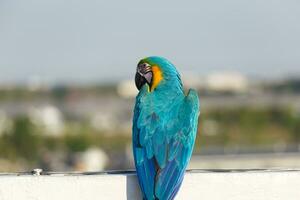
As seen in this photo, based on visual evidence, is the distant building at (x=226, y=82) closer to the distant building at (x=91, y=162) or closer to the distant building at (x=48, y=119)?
the distant building at (x=48, y=119)

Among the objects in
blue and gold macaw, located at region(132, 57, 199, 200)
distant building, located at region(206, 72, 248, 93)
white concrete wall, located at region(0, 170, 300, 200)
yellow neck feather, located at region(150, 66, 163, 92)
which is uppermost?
yellow neck feather, located at region(150, 66, 163, 92)

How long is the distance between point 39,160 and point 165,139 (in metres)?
49.7

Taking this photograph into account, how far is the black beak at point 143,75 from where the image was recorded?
6109 millimetres

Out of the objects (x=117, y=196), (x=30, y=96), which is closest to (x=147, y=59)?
(x=117, y=196)

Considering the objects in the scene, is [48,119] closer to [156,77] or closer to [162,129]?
[156,77]

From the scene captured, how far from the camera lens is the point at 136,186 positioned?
→ 17.6 feet

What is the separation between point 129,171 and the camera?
217 inches

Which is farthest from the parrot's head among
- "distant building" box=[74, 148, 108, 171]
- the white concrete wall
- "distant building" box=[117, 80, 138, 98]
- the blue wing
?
→ "distant building" box=[117, 80, 138, 98]

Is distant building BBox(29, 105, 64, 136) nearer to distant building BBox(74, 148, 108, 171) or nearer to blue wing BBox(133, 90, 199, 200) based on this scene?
distant building BBox(74, 148, 108, 171)

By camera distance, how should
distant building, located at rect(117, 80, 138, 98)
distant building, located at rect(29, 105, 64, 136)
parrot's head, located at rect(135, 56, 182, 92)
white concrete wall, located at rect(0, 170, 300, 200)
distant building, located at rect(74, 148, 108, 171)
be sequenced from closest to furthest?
white concrete wall, located at rect(0, 170, 300, 200) < parrot's head, located at rect(135, 56, 182, 92) < distant building, located at rect(74, 148, 108, 171) < distant building, located at rect(29, 105, 64, 136) < distant building, located at rect(117, 80, 138, 98)

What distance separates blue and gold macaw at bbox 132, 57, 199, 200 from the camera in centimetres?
545

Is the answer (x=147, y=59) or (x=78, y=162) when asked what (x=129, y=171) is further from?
(x=78, y=162)

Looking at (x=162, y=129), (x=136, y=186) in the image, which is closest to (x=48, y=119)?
(x=162, y=129)

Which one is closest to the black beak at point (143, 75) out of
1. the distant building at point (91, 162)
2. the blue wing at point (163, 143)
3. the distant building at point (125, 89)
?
the blue wing at point (163, 143)
